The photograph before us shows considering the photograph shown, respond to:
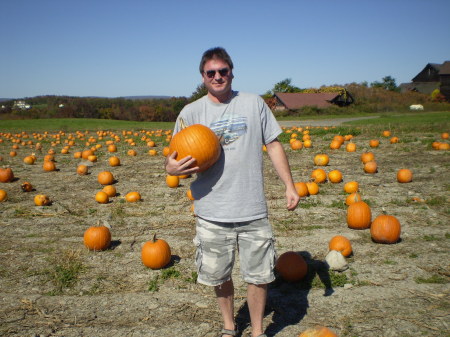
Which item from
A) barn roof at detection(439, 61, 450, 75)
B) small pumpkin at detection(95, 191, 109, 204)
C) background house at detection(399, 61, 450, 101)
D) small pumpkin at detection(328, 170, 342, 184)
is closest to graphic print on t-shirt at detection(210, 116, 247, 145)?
small pumpkin at detection(95, 191, 109, 204)

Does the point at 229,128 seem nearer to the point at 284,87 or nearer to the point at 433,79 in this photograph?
the point at 284,87

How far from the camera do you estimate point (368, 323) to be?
3.11m

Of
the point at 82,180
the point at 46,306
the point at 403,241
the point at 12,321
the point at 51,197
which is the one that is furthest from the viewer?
the point at 82,180

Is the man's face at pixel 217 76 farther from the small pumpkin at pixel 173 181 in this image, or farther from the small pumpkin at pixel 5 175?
the small pumpkin at pixel 5 175

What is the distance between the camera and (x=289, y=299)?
365cm

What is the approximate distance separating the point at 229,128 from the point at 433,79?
93.3m

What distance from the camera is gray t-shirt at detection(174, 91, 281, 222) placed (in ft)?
9.57

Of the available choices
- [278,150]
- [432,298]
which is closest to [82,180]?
[278,150]

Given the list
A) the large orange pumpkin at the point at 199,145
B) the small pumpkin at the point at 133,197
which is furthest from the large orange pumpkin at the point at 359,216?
the small pumpkin at the point at 133,197

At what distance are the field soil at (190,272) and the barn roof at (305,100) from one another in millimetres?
48189

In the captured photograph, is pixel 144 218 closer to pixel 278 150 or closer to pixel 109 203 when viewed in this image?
pixel 109 203

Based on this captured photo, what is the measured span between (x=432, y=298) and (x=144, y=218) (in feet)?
14.3

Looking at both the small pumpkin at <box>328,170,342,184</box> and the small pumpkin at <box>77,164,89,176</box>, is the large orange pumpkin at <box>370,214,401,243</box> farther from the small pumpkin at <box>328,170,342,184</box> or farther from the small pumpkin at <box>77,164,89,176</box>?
the small pumpkin at <box>77,164,89,176</box>

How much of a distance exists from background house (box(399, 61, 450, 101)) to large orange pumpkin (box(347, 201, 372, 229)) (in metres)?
67.1
